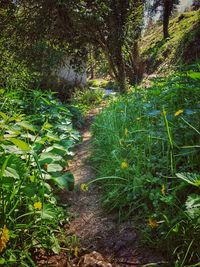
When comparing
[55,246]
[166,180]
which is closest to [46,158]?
[55,246]

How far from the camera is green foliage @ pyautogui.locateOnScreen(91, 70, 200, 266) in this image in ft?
6.07

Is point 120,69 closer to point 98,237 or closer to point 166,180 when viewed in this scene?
point 166,180

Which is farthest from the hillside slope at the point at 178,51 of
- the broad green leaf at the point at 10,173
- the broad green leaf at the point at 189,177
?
the broad green leaf at the point at 10,173

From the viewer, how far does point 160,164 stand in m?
2.54

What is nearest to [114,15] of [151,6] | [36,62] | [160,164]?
[36,62]

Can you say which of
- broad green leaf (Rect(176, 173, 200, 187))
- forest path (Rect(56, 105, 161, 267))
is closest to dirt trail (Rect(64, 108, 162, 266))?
forest path (Rect(56, 105, 161, 267))

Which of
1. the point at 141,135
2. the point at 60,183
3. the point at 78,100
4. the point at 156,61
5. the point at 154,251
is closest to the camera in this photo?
the point at 154,251

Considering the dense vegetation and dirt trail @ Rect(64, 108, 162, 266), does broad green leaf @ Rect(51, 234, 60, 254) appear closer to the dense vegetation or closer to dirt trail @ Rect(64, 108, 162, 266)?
the dense vegetation

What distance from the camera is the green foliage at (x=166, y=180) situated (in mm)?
1852

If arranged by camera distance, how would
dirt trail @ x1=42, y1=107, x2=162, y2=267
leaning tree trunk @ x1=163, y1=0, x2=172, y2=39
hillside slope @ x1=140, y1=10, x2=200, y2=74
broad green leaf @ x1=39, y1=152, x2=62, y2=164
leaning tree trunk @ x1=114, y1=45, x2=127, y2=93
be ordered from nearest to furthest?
dirt trail @ x1=42, y1=107, x2=162, y2=267 < broad green leaf @ x1=39, y1=152, x2=62, y2=164 < leaning tree trunk @ x1=114, y1=45, x2=127, y2=93 < hillside slope @ x1=140, y1=10, x2=200, y2=74 < leaning tree trunk @ x1=163, y1=0, x2=172, y2=39

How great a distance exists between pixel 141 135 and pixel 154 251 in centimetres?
139

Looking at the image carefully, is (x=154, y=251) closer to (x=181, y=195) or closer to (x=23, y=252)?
(x=181, y=195)

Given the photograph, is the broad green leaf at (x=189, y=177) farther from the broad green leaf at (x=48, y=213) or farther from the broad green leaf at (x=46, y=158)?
the broad green leaf at (x=46, y=158)

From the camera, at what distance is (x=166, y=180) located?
7.42ft
